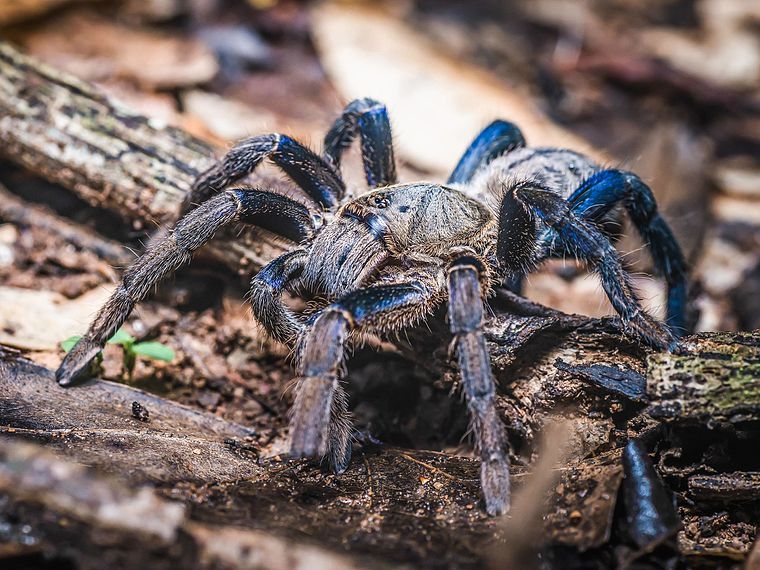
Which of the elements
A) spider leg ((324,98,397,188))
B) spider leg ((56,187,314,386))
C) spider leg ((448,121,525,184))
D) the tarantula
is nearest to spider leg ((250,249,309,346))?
the tarantula

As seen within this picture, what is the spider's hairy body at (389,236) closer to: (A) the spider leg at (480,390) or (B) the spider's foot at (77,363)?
(A) the spider leg at (480,390)

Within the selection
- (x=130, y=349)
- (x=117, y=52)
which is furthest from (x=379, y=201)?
(x=117, y=52)

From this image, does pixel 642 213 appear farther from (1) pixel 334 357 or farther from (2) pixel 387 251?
(1) pixel 334 357

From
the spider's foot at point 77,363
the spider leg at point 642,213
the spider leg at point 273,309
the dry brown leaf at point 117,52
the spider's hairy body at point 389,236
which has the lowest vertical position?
the spider's foot at point 77,363

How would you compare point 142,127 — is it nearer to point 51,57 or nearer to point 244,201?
point 244,201

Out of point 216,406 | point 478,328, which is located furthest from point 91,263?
point 478,328

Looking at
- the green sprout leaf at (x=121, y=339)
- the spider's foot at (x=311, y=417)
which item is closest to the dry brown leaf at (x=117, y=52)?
the green sprout leaf at (x=121, y=339)
